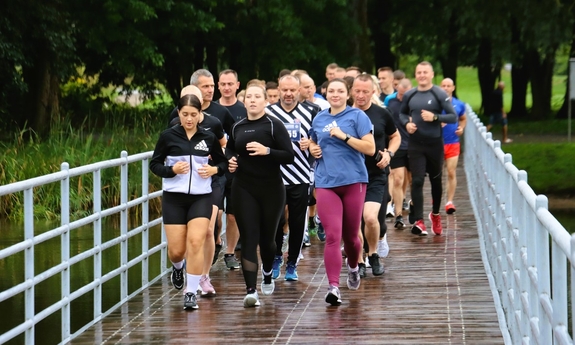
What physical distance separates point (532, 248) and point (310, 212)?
9117mm

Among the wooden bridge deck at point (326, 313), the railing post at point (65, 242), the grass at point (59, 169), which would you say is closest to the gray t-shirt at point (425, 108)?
the wooden bridge deck at point (326, 313)

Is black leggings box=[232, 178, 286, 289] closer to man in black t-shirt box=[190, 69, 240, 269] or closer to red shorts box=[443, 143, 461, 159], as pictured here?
man in black t-shirt box=[190, 69, 240, 269]

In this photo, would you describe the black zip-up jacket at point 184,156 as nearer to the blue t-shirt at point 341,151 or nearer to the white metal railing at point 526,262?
the blue t-shirt at point 341,151

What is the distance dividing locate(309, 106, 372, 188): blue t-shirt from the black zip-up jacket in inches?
33.5

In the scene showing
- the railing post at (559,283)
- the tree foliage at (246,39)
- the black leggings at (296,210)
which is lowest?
the black leggings at (296,210)

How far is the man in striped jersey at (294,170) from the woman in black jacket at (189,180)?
1443 millimetres

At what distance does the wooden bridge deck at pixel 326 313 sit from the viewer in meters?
9.27

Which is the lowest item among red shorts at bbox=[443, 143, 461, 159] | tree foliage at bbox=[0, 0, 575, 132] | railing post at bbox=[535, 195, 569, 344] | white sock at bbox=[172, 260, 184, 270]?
white sock at bbox=[172, 260, 184, 270]

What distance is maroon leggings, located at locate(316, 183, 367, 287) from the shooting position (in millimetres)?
10609

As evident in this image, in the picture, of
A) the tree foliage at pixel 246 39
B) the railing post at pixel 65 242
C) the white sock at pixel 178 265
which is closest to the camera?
Answer: the railing post at pixel 65 242

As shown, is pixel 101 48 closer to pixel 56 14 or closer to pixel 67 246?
pixel 56 14

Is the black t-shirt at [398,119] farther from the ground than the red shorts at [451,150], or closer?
farther from the ground

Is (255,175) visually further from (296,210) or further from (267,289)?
(296,210)

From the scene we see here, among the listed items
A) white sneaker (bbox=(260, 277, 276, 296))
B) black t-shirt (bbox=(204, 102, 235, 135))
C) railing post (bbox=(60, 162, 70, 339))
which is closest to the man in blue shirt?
black t-shirt (bbox=(204, 102, 235, 135))
